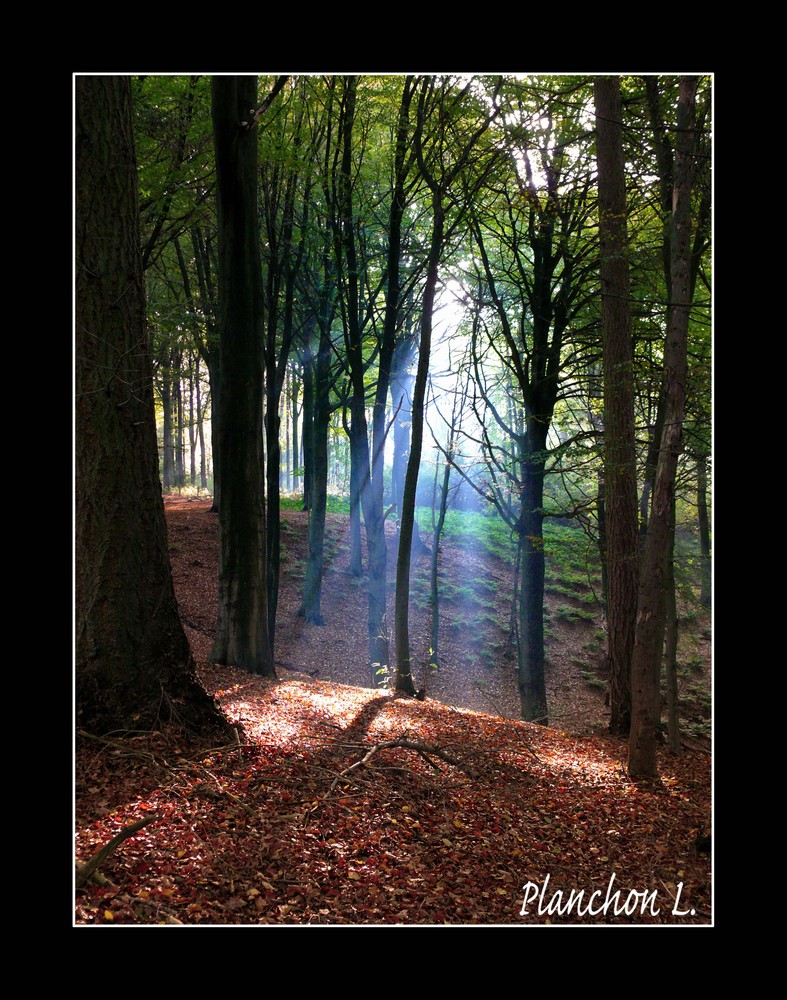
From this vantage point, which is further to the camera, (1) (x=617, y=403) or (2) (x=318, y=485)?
(2) (x=318, y=485)

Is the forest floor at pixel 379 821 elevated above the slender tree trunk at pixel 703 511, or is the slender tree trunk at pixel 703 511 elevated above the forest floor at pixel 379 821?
the slender tree trunk at pixel 703 511

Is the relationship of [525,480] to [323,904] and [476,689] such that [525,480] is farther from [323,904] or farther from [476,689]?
[323,904]

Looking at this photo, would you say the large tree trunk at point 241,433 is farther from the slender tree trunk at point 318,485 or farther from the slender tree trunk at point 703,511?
the slender tree trunk at point 318,485

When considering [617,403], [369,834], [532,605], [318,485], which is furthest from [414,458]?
[318,485]

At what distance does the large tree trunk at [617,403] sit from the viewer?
7.54 meters

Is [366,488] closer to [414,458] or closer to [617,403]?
[414,458]

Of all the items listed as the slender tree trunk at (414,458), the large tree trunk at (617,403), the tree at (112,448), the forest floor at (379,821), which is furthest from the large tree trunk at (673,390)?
the tree at (112,448)

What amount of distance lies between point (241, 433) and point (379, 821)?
5.19 m

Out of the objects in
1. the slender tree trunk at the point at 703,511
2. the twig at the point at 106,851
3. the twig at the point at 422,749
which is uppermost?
the slender tree trunk at the point at 703,511

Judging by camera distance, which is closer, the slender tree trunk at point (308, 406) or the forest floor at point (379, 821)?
the forest floor at point (379, 821)

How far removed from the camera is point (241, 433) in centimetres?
805

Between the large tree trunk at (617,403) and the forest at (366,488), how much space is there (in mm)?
37

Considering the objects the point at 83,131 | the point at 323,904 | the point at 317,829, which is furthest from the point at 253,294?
the point at 323,904

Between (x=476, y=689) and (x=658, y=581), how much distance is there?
39.4 ft
